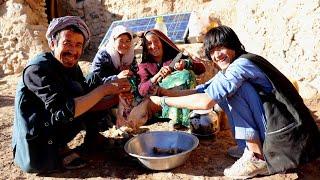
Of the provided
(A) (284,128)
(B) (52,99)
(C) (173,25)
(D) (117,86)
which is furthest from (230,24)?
(B) (52,99)

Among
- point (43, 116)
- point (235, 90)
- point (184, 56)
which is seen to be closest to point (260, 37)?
point (184, 56)

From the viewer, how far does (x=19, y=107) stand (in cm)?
256

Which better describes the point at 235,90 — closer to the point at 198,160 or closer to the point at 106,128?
the point at 198,160

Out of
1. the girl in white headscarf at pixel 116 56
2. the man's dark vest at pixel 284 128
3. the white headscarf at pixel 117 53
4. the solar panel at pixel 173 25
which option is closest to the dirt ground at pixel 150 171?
the man's dark vest at pixel 284 128

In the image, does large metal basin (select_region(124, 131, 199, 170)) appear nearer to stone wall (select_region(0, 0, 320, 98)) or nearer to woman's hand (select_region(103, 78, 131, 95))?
woman's hand (select_region(103, 78, 131, 95))

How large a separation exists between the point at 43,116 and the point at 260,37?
3200 millimetres

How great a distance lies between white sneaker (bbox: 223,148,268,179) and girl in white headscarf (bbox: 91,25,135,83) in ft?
5.58

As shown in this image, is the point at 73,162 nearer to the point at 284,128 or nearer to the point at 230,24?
the point at 284,128

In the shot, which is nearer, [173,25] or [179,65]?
[179,65]

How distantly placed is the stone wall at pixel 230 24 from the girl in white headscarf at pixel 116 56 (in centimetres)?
174

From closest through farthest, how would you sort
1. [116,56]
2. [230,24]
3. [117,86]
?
[117,86], [116,56], [230,24]

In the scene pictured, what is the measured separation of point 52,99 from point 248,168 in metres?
1.35

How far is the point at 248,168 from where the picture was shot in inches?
96.7

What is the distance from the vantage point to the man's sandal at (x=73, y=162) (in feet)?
8.98
